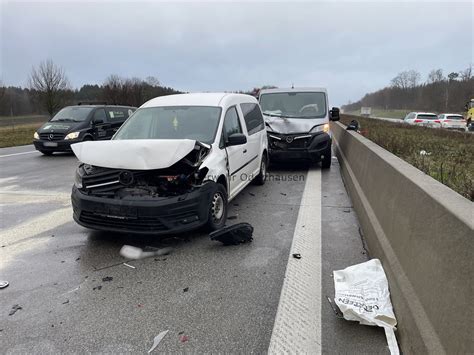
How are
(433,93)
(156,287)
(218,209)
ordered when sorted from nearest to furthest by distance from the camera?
1. (156,287)
2. (218,209)
3. (433,93)

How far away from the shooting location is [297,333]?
2.74 meters

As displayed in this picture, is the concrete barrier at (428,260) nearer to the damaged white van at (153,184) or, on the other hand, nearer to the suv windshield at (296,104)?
the damaged white van at (153,184)

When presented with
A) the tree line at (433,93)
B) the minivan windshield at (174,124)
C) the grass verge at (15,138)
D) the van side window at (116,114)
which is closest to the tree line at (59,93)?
the grass verge at (15,138)

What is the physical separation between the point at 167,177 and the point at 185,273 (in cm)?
120

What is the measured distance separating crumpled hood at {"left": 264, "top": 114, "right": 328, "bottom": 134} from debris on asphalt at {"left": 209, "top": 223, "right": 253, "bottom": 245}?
5.20m

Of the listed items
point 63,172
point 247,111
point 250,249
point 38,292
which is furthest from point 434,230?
point 63,172

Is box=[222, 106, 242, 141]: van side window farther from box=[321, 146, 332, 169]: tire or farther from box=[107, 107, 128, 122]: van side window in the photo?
box=[107, 107, 128, 122]: van side window

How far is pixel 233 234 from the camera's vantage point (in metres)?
4.39

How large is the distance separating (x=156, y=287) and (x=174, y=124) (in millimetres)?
2819

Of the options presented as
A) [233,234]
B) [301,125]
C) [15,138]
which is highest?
[15,138]

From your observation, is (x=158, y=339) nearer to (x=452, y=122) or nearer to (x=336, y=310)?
(x=336, y=310)

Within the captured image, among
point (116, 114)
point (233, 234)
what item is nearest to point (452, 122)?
point (116, 114)

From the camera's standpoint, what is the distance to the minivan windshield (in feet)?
17.3

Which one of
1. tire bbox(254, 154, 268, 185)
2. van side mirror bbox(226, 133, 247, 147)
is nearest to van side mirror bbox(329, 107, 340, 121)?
tire bbox(254, 154, 268, 185)
